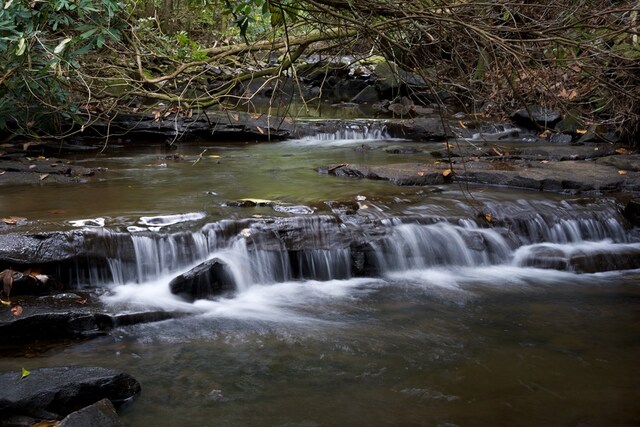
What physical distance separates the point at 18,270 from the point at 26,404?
1896mm

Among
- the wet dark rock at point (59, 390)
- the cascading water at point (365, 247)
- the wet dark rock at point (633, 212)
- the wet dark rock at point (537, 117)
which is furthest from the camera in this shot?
the wet dark rock at point (537, 117)

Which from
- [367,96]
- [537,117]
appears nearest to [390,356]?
[537,117]

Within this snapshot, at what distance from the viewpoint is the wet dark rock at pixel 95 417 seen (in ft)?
10.1

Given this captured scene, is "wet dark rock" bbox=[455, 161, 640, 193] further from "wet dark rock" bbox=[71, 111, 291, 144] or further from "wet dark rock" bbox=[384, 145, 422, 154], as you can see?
"wet dark rock" bbox=[71, 111, 291, 144]

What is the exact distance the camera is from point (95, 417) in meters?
3.17

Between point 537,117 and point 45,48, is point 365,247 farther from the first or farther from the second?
point 537,117

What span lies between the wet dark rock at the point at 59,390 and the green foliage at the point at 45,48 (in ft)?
9.23

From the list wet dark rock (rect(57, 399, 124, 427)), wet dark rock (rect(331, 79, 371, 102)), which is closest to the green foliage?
wet dark rock (rect(57, 399, 124, 427))

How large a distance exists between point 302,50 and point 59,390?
3.27 meters

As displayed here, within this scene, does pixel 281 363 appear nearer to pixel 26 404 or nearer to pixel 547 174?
pixel 26 404

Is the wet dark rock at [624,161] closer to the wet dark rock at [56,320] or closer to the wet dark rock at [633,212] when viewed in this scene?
the wet dark rock at [633,212]

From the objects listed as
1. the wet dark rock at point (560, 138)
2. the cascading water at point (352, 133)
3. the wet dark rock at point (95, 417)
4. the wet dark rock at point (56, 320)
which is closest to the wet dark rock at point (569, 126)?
the wet dark rock at point (560, 138)

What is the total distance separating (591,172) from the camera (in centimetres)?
840

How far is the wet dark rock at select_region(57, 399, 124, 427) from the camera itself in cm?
308
